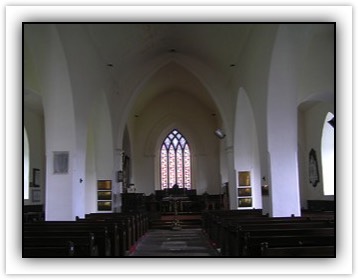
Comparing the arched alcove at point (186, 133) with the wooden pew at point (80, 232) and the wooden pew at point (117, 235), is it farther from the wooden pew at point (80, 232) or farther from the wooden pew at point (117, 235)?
the wooden pew at point (80, 232)

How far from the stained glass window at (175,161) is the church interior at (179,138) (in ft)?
0.24

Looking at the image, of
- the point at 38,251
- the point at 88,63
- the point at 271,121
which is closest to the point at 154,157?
the point at 88,63

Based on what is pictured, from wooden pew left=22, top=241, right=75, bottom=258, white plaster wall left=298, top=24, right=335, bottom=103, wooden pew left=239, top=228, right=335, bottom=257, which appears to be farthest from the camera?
white plaster wall left=298, top=24, right=335, bottom=103

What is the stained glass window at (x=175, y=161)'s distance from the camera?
84.4 ft

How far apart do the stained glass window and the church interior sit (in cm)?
7

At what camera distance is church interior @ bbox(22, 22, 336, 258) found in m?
7.36

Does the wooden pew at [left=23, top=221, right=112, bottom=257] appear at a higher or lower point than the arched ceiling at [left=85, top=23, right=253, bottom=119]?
lower

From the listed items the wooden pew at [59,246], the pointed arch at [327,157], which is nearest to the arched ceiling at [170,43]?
the pointed arch at [327,157]

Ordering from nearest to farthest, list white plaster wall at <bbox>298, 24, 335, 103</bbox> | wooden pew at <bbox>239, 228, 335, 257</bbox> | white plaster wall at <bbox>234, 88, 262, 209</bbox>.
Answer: wooden pew at <bbox>239, 228, 335, 257</bbox>
white plaster wall at <bbox>298, 24, 335, 103</bbox>
white plaster wall at <bbox>234, 88, 262, 209</bbox>

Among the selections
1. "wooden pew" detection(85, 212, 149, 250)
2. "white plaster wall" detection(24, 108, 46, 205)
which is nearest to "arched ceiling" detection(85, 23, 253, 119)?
"white plaster wall" detection(24, 108, 46, 205)

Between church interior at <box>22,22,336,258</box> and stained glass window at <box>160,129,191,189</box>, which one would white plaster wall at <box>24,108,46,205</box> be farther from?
stained glass window at <box>160,129,191,189</box>

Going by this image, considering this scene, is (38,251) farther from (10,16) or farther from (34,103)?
(34,103)

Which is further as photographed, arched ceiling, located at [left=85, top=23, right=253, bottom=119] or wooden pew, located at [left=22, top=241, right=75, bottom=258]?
arched ceiling, located at [left=85, top=23, right=253, bottom=119]
